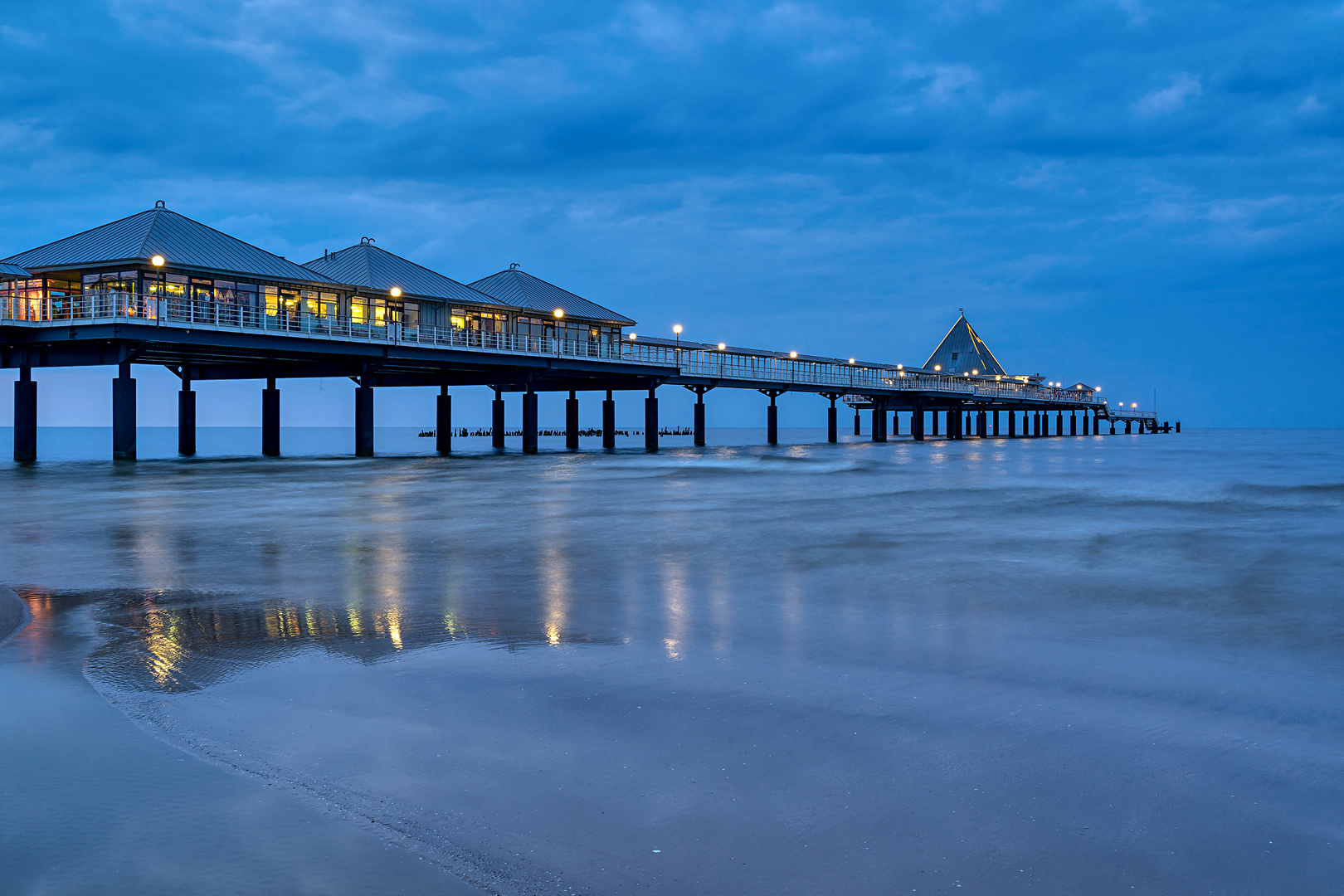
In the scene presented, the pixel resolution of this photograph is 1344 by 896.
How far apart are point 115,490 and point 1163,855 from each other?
28.6m

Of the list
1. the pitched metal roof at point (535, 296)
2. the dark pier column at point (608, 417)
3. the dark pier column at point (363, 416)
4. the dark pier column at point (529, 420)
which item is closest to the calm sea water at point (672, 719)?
the dark pier column at point (363, 416)

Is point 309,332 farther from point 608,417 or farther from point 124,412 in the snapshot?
point 608,417

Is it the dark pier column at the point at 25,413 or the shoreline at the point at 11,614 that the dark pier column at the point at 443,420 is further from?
the shoreline at the point at 11,614

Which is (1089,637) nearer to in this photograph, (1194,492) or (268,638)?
(268,638)

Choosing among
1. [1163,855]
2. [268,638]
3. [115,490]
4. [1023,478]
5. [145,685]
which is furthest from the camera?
[1023,478]

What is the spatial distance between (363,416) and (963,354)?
4859 inches

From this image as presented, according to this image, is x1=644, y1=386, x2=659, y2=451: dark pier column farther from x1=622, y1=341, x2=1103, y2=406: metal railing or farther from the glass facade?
the glass facade

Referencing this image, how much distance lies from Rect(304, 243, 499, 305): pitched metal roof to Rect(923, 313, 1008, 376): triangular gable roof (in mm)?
110083

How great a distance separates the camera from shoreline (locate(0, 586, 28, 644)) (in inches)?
346

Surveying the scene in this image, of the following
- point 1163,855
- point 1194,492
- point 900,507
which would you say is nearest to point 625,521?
point 900,507

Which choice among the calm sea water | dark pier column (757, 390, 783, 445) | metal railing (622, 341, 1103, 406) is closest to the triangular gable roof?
metal railing (622, 341, 1103, 406)

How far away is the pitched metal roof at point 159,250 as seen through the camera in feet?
135

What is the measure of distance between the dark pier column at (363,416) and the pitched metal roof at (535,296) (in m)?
12.1

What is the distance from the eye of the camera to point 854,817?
182 inches
